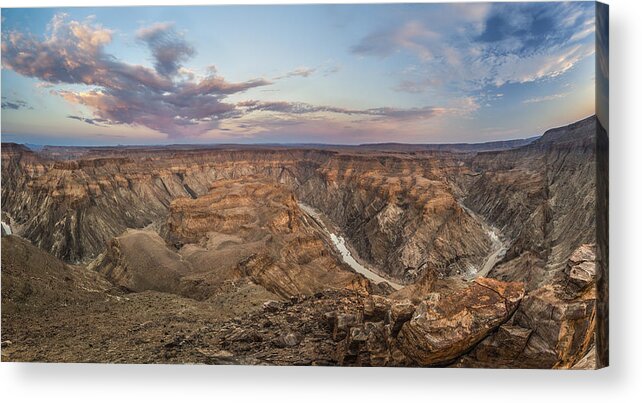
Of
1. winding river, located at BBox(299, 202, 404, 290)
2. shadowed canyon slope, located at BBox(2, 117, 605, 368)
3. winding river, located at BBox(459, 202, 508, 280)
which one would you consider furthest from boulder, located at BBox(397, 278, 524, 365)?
winding river, located at BBox(299, 202, 404, 290)

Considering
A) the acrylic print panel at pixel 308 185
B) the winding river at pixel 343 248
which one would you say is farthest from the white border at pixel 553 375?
the winding river at pixel 343 248

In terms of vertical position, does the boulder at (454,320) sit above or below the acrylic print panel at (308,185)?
below

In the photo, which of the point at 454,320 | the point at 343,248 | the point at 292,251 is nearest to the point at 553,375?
the point at 454,320

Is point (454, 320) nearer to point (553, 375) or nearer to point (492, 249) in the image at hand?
point (492, 249)

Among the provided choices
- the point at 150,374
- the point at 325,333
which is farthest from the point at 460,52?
the point at 150,374

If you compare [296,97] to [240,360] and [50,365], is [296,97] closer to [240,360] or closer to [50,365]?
[240,360]

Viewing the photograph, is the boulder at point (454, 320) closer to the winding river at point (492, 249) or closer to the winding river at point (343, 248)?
the winding river at point (492, 249)
